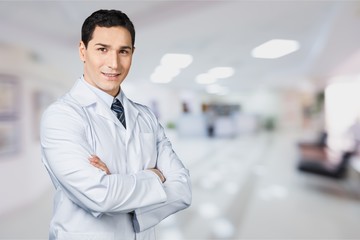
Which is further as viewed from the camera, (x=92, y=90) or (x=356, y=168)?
(x=356, y=168)

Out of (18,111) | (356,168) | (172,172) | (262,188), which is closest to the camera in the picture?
(172,172)

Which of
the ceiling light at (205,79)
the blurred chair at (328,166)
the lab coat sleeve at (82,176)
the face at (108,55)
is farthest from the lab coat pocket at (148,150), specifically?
the blurred chair at (328,166)

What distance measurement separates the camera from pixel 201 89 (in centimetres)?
256

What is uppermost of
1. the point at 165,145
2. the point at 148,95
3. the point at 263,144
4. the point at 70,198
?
the point at 148,95

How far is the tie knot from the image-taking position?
42.3 inches

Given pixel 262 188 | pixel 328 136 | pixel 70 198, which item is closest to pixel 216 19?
pixel 70 198

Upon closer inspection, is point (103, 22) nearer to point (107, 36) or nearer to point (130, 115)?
point (107, 36)

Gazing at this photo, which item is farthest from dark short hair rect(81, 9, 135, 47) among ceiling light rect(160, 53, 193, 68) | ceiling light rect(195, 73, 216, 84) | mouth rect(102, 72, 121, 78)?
ceiling light rect(195, 73, 216, 84)

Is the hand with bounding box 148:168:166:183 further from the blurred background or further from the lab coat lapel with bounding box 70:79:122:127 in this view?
the blurred background

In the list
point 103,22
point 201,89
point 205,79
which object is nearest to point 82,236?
point 103,22

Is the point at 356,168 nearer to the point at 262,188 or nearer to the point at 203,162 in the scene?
the point at 262,188

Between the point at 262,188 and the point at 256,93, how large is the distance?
264cm

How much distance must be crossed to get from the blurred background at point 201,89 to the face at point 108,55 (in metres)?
0.30

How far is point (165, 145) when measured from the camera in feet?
3.81
